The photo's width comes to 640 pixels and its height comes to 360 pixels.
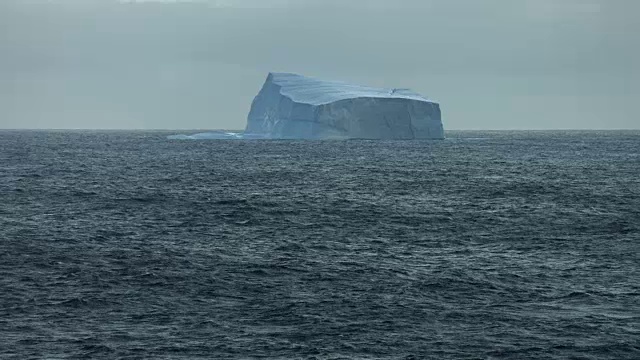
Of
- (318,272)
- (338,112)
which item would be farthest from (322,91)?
(318,272)

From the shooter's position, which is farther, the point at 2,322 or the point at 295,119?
the point at 295,119

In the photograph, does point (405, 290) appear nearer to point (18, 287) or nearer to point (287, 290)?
point (287, 290)

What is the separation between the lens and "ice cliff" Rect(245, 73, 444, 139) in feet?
385

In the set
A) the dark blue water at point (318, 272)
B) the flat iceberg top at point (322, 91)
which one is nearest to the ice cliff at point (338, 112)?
the flat iceberg top at point (322, 91)

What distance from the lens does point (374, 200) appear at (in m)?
52.4

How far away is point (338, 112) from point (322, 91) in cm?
769

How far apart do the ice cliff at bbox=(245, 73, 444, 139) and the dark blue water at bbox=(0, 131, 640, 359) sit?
58050mm

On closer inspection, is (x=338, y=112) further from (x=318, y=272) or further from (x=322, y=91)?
(x=318, y=272)

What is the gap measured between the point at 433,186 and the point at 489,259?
2996 centimetres

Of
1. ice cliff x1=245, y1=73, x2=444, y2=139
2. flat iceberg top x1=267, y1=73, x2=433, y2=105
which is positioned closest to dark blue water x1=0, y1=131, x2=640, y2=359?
ice cliff x1=245, y1=73, x2=444, y2=139

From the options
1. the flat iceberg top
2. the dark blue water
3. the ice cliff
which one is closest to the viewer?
the dark blue water

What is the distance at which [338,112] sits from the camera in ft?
384

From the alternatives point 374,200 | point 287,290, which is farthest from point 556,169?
point 287,290

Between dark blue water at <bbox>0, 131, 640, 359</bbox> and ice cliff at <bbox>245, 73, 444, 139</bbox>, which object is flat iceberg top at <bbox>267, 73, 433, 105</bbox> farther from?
dark blue water at <bbox>0, 131, 640, 359</bbox>
